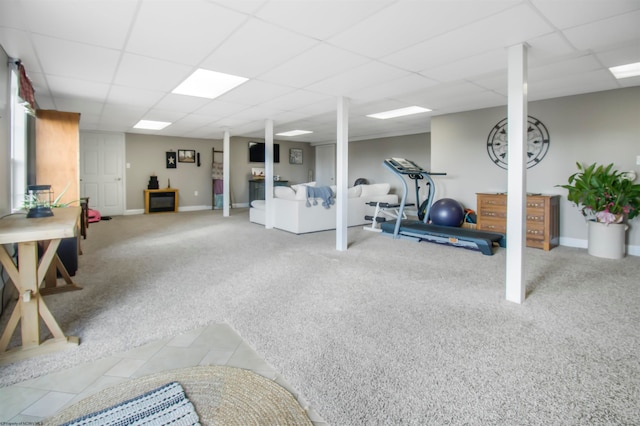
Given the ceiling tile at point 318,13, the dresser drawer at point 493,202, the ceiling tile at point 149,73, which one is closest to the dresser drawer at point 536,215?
the dresser drawer at point 493,202

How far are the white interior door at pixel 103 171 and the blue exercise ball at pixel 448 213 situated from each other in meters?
7.62

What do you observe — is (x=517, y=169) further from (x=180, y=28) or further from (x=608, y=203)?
(x=180, y=28)

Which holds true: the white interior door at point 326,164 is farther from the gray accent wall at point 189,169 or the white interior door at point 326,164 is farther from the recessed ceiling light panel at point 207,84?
the recessed ceiling light panel at point 207,84

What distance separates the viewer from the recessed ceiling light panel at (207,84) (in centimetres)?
365

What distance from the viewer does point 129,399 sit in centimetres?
154

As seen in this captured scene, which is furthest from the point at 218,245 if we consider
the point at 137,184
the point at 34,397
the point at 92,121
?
the point at 137,184

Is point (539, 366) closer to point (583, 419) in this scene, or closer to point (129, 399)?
point (583, 419)

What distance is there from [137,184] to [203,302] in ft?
23.7

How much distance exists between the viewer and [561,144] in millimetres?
4883

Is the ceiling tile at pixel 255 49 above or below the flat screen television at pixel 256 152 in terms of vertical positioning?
below

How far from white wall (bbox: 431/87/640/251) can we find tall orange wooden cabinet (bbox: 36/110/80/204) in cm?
582

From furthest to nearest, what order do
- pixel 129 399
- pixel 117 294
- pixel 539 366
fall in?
pixel 117 294, pixel 539 366, pixel 129 399

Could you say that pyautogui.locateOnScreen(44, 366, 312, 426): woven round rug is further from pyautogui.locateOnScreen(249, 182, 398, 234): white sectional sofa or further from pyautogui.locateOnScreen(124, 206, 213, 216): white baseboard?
pyautogui.locateOnScreen(124, 206, 213, 216): white baseboard

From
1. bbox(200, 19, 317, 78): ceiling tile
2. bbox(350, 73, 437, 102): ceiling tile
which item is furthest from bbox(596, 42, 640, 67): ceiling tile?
bbox(200, 19, 317, 78): ceiling tile
